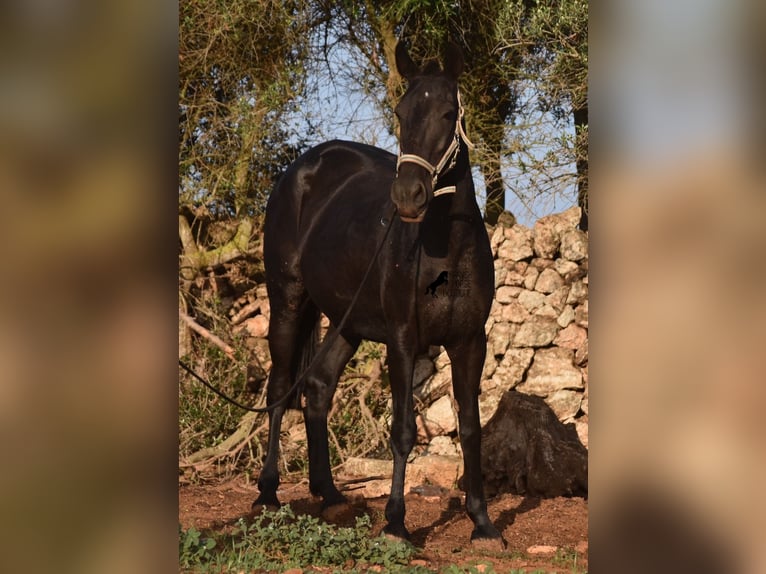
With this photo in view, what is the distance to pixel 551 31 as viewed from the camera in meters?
7.94

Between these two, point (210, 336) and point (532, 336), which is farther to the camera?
point (210, 336)

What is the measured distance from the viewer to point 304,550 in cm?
440

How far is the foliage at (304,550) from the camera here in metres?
4.16

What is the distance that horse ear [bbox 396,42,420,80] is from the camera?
16.4ft

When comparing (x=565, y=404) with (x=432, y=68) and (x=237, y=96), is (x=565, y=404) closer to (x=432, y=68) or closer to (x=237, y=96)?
(x=432, y=68)

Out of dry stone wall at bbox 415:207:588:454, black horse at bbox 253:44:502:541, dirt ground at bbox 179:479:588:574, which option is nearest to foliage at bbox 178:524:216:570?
dirt ground at bbox 179:479:588:574

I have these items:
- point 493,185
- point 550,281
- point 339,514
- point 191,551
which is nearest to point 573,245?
point 550,281

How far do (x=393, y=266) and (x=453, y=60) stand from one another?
1.13m

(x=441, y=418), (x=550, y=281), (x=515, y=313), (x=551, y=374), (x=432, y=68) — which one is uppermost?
(x=432, y=68)

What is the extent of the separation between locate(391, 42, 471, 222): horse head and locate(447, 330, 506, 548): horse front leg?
953 mm
